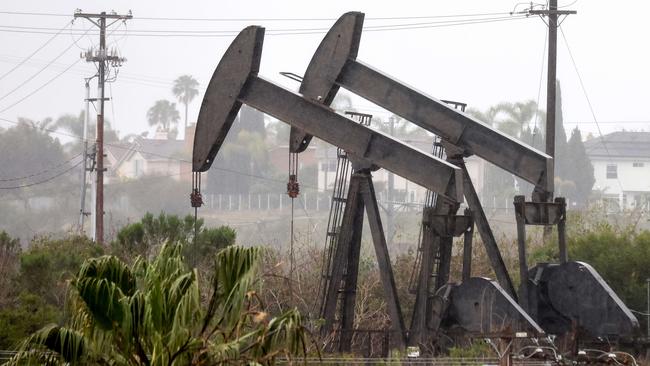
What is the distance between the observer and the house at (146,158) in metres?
86.3

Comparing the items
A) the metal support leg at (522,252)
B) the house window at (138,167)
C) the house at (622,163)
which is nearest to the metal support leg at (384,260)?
the metal support leg at (522,252)

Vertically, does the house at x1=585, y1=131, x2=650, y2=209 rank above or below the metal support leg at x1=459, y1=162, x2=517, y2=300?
above

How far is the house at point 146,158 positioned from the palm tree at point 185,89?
12.5 meters

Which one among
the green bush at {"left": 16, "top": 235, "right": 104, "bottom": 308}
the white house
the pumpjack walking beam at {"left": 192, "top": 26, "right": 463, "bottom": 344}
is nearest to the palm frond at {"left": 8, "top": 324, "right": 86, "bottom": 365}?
the pumpjack walking beam at {"left": 192, "top": 26, "right": 463, "bottom": 344}

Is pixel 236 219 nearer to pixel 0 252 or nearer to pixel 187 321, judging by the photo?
pixel 0 252

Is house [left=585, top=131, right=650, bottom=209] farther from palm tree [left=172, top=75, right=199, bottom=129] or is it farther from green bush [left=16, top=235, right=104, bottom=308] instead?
green bush [left=16, top=235, right=104, bottom=308]

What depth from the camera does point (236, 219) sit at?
76688mm

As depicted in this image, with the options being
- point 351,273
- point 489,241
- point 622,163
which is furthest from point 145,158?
point 489,241

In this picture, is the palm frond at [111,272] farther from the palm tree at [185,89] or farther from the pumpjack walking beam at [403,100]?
the palm tree at [185,89]

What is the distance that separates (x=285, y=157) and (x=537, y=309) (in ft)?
222

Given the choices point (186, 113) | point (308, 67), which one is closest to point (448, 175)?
point (308, 67)

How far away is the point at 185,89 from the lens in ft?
359

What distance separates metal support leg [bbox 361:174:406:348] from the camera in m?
21.8

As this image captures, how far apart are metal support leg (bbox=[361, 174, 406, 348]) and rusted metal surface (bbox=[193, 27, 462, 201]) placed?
2.42 ft
